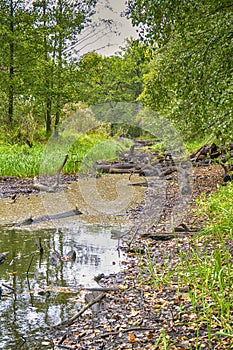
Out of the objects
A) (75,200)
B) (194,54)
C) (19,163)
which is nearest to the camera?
(194,54)

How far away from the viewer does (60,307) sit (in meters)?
3.41

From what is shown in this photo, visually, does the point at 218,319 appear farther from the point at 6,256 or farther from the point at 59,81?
the point at 59,81

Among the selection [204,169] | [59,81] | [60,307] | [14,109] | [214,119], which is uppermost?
[59,81]

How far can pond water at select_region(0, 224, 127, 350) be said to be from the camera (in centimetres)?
306

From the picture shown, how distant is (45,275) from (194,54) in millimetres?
3366

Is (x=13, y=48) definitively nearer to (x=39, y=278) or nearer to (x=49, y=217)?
(x=49, y=217)

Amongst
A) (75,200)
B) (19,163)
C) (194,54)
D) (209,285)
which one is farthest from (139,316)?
(19,163)

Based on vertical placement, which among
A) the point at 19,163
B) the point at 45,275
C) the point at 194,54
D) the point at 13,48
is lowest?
the point at 45,275

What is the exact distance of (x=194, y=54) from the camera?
5797 mm

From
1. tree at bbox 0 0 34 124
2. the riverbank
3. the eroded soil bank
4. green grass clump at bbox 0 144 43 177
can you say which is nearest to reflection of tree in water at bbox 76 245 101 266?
the eroded soil bank

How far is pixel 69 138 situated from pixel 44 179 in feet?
17.3

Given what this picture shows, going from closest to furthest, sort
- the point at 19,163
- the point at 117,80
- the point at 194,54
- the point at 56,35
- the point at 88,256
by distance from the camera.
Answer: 1. the point at 88,256
2. the point at 194,54
3. the point at 19,163
4. the point at 56,35
5. the point at 117,80

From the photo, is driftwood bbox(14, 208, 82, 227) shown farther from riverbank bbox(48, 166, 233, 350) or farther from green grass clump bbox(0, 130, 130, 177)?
green grass clump bbox(0, 130, 130, 177)

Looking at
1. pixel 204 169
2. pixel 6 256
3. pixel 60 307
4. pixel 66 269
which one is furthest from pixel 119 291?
pixel 204 169
